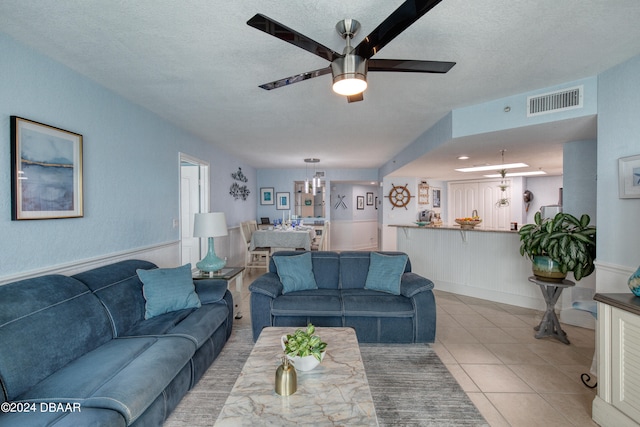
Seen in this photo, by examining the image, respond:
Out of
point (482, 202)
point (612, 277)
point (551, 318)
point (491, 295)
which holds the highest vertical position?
point (482, 202)

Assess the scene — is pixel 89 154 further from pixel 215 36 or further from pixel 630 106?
pixel 630 106

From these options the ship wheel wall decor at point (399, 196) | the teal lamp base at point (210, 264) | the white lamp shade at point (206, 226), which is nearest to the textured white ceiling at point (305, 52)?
the white lamp shade at point (206, 226)

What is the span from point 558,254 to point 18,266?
4.40 m

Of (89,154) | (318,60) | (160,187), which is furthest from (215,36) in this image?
(160,187)

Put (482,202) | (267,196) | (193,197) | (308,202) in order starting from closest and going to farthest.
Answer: (193,197) < (482,202) < (267,196) < (308,202)

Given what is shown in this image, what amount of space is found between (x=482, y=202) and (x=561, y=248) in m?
5.31

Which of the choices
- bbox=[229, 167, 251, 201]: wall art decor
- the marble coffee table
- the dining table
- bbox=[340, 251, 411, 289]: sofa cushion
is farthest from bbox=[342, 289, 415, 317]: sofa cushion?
bbox=[229, 167, 251, 201]: wall art decor

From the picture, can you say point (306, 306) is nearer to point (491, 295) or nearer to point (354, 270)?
point (354, 270)

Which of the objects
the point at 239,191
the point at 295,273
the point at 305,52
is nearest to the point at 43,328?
the point at 295,273

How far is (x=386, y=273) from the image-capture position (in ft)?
10.2

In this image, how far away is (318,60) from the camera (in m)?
2.19

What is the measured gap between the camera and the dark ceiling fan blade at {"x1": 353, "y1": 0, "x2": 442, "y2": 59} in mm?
1165

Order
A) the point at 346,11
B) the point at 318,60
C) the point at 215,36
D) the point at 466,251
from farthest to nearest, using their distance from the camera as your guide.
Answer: the point at 466,251 → the point at 318,60 → the point at 215,36 → the point at 346,11

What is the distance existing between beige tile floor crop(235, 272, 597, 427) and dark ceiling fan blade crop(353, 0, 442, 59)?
2307 mm
